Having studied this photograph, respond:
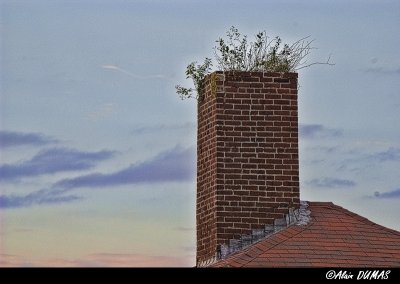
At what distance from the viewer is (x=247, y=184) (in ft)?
55.2

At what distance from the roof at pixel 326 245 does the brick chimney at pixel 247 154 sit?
1.57 feet

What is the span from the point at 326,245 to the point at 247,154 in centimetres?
187

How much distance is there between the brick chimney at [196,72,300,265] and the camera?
54.7ft

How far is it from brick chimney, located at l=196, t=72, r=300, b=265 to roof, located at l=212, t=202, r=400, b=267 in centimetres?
48

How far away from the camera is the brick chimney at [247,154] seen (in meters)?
16.7

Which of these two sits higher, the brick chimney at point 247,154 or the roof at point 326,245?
the brick chimney at point 247,154

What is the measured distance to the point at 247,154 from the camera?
16.9m

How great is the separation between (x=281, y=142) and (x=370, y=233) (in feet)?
5.87

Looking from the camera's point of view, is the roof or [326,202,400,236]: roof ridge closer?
the roof

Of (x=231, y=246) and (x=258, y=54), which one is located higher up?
(x=258, y=54)

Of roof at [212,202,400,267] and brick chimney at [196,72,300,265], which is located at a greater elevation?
brick chimney at [196,72,300,265]

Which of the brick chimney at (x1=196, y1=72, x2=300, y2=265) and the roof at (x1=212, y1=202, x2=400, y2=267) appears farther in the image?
the brick chimney at (x1=196, y1=72, x2=300, y2=265)
